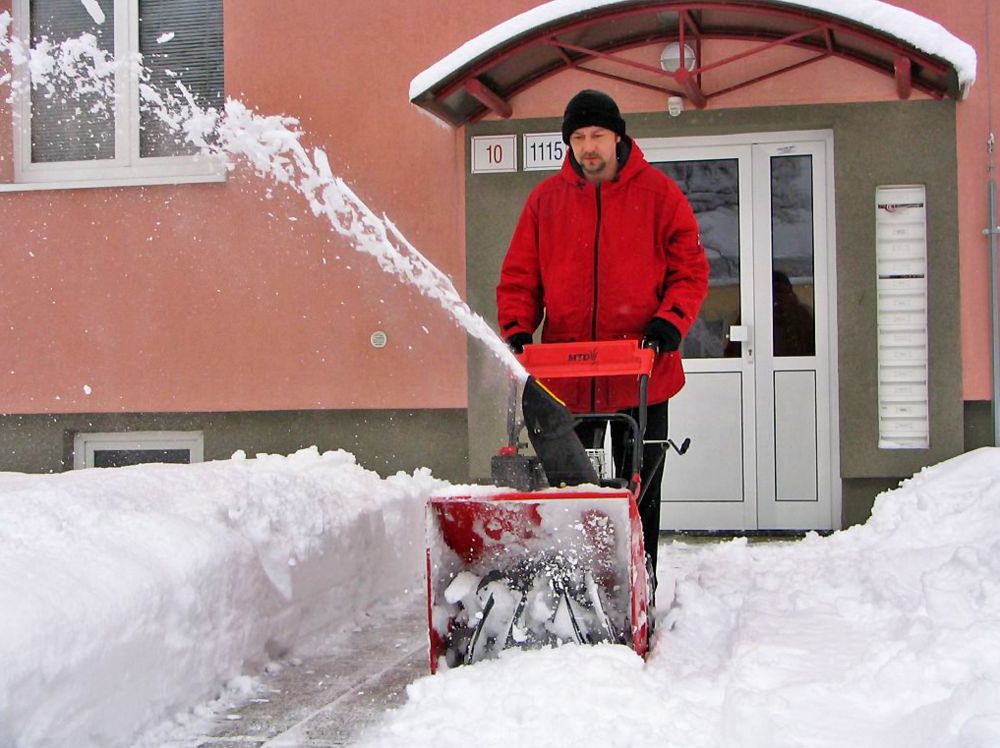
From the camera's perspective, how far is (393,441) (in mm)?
8141

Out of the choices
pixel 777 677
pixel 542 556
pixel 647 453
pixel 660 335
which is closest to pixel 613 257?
pixel 660 335

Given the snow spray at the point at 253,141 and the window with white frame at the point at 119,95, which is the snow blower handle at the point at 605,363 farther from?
the window with white frame at the point at 119,95

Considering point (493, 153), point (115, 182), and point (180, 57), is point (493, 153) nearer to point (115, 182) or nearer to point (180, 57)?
point (180, 57)

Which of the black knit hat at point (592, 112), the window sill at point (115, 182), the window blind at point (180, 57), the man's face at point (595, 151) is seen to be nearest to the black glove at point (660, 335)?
the man's face at point (595, 151)

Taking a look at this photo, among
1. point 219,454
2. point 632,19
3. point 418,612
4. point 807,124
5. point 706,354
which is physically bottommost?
point 418,612

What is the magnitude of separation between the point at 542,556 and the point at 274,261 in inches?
181

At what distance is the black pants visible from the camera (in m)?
4.62

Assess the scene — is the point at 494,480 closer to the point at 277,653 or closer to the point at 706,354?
the point at 277,653

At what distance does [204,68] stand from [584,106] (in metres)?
4.80

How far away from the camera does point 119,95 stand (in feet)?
28.3

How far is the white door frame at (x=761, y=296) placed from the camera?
25.4 ft

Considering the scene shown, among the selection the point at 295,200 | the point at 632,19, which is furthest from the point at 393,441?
the point at 632,19

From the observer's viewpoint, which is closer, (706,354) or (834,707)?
(834,707)

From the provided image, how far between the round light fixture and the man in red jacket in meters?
3.18
